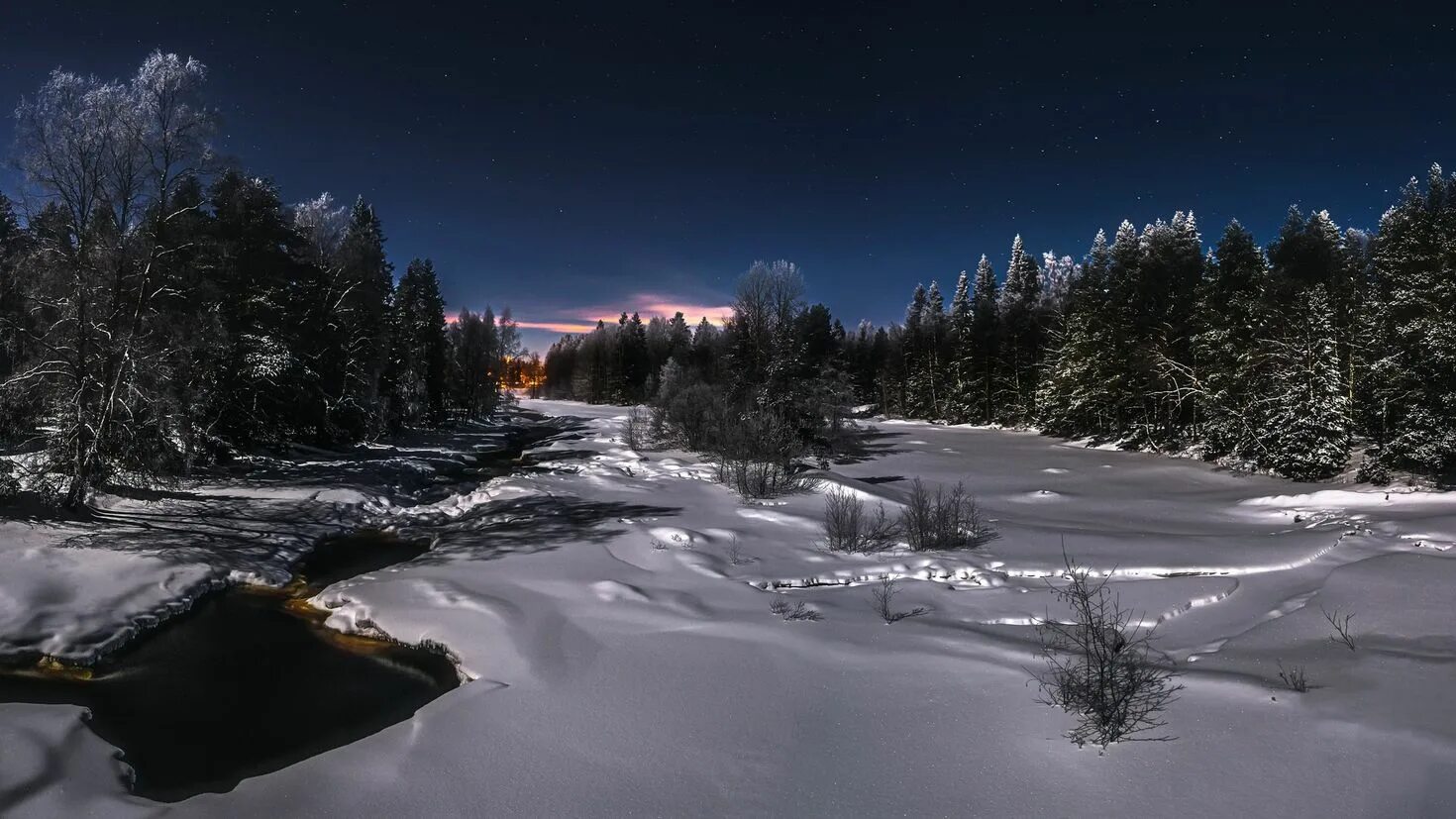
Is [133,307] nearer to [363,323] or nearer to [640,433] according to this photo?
[363,323]

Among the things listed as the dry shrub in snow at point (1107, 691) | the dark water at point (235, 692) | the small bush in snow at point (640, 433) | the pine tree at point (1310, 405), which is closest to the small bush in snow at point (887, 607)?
the dry shrub in snow at point (1107, 691)

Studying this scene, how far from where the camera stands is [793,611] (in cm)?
817

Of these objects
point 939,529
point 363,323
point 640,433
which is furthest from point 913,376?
point 939,529

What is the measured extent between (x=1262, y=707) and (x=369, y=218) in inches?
1772

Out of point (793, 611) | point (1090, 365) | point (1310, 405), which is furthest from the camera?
point (1090, 365)

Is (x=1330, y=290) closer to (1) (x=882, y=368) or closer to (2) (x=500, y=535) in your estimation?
(2) (x=500, y=535)

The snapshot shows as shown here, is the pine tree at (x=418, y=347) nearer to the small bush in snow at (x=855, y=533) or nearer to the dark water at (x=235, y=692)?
the dark water at (x=235, y=692)

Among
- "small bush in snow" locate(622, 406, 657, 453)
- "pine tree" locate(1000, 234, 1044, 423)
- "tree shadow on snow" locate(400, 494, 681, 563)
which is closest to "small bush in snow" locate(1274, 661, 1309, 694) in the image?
"tree shadow on snow" locate(400, 494, 681, 563)

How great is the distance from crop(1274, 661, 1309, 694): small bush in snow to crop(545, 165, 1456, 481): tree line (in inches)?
771

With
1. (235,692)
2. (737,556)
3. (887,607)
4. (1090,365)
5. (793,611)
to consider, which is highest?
(1090,365)

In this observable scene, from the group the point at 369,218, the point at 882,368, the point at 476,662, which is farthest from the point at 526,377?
the point at 476,662

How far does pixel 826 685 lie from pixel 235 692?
682 cm

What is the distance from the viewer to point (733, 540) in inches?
493

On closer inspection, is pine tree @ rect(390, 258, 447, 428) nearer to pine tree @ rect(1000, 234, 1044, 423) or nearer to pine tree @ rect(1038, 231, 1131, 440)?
pine tree @ rect(1038, 231, 1131, 440)
